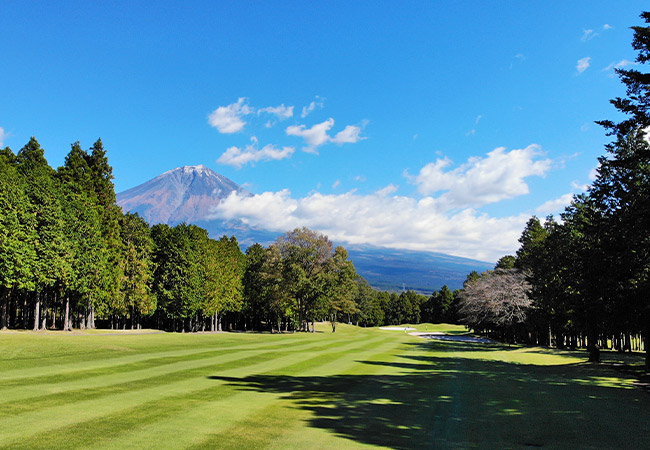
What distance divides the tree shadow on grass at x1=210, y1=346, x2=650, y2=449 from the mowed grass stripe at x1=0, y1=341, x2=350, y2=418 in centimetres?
243

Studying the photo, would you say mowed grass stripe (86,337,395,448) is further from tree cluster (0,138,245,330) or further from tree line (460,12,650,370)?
tree cluster (0,138,245,330)

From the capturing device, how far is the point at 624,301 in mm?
21781

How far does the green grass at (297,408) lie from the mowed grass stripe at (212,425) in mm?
31

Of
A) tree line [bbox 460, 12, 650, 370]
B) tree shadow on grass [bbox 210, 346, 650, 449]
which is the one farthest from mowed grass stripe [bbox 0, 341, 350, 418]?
tree line [bbox 460, 12, 650, 370]

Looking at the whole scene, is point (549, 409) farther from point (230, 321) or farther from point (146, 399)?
point (230, 321)

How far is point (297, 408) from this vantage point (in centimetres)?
1114

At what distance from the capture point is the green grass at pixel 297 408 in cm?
821

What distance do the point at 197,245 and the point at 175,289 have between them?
769 cm

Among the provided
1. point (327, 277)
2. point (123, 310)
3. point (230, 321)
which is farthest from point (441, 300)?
point (123, 310)

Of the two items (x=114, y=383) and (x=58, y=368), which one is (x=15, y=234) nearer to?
(x=58, y=368)

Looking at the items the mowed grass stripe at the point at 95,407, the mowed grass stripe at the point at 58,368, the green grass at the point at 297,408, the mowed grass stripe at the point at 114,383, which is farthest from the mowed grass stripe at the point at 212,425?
the mowed grass stripe at the point at 58,368

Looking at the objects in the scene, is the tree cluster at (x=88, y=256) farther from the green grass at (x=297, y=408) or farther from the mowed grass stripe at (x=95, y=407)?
the mowed grass stripe at (x=95, y=407)

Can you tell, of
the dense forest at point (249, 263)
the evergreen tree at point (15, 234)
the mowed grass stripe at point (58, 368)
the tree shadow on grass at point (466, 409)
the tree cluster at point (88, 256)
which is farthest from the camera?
the tree cluster at point (88, 256)

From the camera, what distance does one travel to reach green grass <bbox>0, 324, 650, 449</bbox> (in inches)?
323
